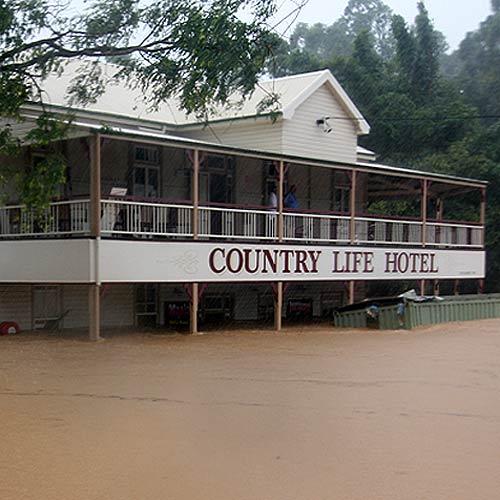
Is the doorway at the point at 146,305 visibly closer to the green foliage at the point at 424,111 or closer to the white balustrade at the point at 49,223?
the white balustrade at the point at 49,223

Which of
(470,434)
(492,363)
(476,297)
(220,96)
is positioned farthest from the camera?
(476,297)

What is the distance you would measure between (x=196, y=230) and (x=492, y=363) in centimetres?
764

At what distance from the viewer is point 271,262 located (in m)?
22.3

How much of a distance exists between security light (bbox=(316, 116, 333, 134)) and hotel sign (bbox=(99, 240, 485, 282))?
437 centimetres

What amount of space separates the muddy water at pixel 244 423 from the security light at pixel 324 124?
1076cm

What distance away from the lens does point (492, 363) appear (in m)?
16.7

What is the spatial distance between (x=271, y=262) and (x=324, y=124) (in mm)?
6790

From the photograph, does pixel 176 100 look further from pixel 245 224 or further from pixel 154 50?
pixel 154 50

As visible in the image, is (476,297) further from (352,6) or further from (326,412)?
(352,6)

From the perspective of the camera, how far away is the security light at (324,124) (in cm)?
2691

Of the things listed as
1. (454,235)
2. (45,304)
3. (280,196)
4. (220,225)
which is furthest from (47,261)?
(454,235)

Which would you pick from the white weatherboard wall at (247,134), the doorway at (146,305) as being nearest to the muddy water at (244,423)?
the doorway at (146,305)

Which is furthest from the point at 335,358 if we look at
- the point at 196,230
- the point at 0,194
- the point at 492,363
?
the point at 0,194

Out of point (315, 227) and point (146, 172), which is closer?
point (146, 172)
